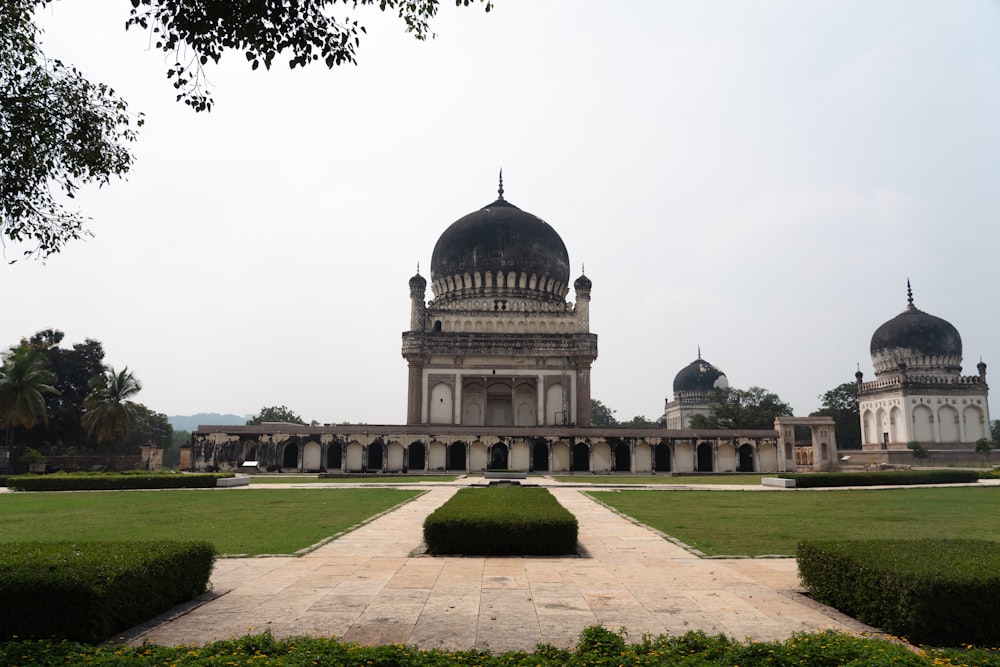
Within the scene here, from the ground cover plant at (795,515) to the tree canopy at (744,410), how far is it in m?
38.6

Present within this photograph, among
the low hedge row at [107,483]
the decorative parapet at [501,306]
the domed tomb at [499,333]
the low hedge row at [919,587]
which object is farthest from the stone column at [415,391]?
the low hedge row at [919,587]

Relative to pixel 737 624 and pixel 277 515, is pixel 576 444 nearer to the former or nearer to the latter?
pixel 277 515

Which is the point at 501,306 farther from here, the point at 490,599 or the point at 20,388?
the point at 490,599

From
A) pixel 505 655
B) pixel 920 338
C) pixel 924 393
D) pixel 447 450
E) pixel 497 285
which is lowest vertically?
pixel 505 655

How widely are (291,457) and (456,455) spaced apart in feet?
36.4

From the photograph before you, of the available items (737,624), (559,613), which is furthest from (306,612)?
(737,624)

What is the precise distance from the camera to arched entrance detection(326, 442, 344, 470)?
153 feet

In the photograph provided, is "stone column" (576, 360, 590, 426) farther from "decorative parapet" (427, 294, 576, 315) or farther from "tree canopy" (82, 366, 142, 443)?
"tree canopy" (82, 366, 142, 443)

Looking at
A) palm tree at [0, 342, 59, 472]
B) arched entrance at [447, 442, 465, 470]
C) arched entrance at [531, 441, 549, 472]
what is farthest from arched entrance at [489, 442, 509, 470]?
palm tree at [0, 342, 59, 472]

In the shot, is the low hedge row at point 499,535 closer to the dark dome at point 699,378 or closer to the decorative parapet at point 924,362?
the decorative parapet at point 924,362

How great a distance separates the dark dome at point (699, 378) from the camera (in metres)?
83.7

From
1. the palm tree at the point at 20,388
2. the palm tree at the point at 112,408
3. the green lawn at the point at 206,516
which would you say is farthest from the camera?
the palm tree at the point at 112,408

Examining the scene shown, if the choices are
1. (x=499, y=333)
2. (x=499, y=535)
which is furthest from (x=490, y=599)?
(x=499, y=333)

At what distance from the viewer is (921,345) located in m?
65.6
